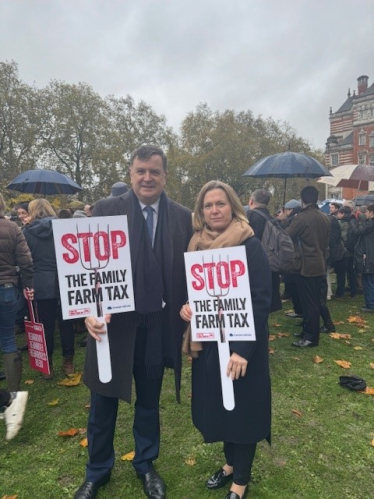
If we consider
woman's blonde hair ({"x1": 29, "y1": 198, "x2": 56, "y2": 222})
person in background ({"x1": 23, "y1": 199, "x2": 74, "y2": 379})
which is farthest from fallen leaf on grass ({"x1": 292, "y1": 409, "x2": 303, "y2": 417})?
woman's blonde hair ({"x1": 29, "y1": 198, "x2": 56, "y2": 222})

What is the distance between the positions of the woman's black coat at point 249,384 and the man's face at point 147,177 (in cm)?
74

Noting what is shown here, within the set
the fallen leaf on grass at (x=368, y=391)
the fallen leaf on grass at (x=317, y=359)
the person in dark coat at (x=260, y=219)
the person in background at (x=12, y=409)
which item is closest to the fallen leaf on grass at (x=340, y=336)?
the fallen leaf on grass at (x=317, y=359)

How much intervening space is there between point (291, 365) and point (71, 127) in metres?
32.2

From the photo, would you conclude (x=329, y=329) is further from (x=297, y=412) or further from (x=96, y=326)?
(x=96, y=326)

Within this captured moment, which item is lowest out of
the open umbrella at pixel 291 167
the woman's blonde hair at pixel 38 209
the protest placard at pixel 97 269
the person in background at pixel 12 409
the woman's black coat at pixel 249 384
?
the person in background at pixel 12 409

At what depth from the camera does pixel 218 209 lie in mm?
2465

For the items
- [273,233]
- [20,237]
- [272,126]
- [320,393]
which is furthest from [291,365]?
[272,126]

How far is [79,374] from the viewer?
470 centimetres

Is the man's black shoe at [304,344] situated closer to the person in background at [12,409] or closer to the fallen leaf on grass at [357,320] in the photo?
the fallen leaf on grass at [357,320]

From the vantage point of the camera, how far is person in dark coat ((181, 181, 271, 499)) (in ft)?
7.71

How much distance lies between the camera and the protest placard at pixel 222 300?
7.39ft

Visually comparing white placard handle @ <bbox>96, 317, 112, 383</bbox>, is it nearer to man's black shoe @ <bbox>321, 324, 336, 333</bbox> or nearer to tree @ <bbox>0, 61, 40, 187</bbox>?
man's black shoe @ <bbox>321, 324, 336, 333</bbox>

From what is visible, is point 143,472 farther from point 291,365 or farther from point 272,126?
point 272,126

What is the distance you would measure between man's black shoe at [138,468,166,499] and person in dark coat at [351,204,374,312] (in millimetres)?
6047
